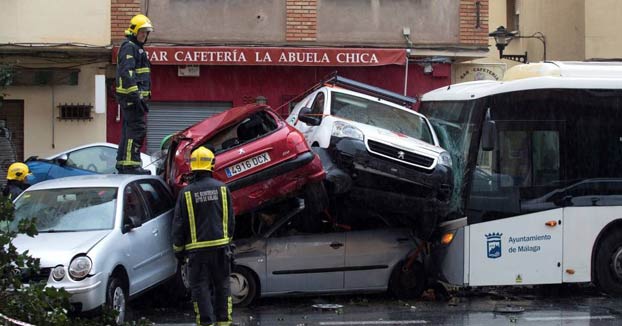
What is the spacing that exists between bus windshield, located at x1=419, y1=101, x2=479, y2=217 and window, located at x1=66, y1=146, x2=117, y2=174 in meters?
5.79

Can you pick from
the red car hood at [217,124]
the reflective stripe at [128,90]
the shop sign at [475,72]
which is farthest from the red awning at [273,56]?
the red car hood at [217,124]

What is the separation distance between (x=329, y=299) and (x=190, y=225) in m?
4.04

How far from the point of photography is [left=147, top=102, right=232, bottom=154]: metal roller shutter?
18578mm

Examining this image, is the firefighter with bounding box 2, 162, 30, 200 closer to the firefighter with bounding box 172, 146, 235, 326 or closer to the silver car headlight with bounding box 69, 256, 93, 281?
the silver car headlight with bounding box 69, 256, 93, 281

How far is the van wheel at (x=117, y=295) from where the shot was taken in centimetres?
868

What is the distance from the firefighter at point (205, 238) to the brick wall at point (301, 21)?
419 inches

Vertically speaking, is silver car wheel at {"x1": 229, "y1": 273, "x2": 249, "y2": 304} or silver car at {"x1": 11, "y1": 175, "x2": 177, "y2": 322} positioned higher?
silver car at {"x1": 11, "y1": 175, "x2": 177, "y2": 322}

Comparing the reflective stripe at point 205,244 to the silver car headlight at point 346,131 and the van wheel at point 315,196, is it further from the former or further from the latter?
the silver car headlight at point 346,131

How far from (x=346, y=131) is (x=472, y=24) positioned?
918 cm

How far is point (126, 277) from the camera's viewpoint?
9195 millimetres

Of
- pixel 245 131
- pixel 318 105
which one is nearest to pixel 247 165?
pixel 245 131

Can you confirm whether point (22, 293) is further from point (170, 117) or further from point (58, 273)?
point (170, 117)

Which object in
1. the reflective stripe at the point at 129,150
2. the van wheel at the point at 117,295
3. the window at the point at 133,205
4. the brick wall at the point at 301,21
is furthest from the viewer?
the brick wall at the point at 301,21

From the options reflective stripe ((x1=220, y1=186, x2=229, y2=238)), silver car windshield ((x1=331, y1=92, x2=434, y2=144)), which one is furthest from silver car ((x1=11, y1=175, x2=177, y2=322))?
silver car windshield ((x1=331, y1=92, x2=434, y2=144))
